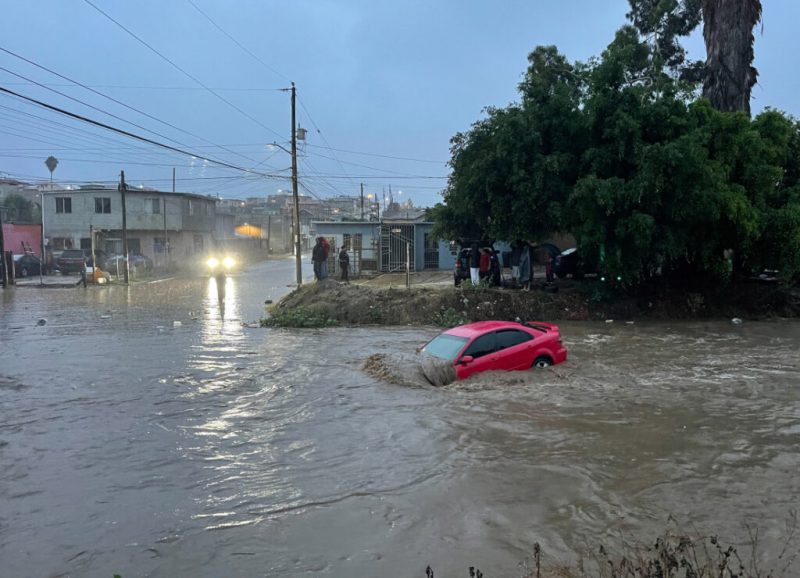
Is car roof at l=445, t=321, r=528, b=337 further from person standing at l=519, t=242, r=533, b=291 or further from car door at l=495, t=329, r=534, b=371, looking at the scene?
person standing at l=519, t=242, r=533, b=291

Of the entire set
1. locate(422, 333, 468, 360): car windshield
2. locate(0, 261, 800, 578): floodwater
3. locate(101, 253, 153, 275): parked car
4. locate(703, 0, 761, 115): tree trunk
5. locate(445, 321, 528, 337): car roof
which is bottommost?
locate(0, 261, 800, 578): floodwater

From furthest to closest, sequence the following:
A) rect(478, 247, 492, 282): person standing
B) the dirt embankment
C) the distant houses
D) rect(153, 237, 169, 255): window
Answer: rect(153, 237, 169, 255): window
the distant houses
rect(478, 247, 492, 282): person standing
the dirt embankment

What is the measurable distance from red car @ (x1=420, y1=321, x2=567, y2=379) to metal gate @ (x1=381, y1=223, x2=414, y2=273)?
74.8ft

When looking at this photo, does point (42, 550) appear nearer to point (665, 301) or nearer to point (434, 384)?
point (434, 384)

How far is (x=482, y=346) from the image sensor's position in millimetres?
11969

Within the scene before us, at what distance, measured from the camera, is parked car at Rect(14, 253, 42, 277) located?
38.6 meters

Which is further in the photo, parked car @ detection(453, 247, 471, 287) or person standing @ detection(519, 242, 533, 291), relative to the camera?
parked car @ detection(453, 247, 471, 287)

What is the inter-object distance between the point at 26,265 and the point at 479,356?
36.6 metres

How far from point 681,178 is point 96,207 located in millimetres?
41973

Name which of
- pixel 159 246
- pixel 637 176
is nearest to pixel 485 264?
pixel 637 176

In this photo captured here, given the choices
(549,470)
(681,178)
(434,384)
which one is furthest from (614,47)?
(549,470)

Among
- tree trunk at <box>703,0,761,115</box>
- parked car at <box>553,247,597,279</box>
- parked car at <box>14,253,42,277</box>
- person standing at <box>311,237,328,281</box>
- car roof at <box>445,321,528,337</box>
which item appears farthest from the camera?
parked car at <box>14,253,42,277</box>

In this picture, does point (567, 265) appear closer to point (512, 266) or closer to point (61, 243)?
point (512, 266)

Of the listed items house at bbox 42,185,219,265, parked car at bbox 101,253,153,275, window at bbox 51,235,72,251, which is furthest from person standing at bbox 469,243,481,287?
window at bbox 51,235,72,251
